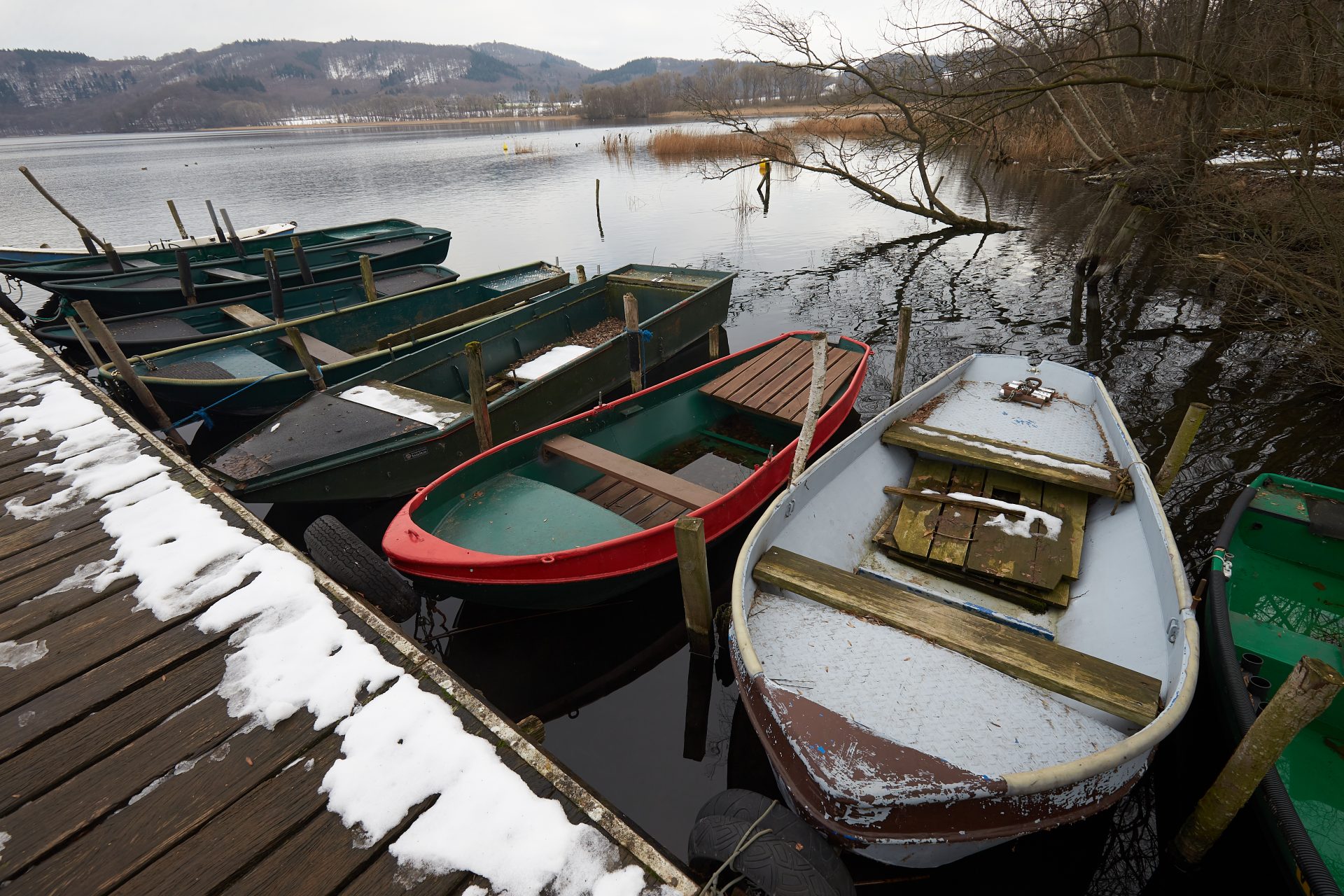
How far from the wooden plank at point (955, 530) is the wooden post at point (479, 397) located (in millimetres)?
5373

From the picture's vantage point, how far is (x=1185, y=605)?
3.94 meters

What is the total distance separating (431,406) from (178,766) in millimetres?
5497

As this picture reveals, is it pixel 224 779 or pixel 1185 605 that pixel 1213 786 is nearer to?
pixel 1185 605

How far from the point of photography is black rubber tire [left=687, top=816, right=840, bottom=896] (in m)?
2.89

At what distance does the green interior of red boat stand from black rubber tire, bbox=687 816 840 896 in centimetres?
352

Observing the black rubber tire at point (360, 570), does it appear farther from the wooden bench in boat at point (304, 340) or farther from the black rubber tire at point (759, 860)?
the wooden bench in boat at point (304, 340)

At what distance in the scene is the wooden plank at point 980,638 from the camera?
3.60m

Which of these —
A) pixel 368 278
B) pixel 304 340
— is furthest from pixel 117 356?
pixel 368 278

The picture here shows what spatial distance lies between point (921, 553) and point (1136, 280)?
16.6 metres

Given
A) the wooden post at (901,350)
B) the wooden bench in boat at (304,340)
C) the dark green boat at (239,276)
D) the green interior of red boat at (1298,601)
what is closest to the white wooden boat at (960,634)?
the green interior of red boat at (1298,601)

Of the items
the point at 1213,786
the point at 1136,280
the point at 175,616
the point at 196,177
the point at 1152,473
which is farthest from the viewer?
the point at 196,177

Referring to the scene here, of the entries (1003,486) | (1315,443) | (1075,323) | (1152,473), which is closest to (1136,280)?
(1075,323)

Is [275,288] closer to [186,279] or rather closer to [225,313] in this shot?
[225,313]

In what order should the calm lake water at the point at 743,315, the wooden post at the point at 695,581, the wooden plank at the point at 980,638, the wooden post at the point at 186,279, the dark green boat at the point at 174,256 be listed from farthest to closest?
1. the dark green boat at the point at 174,256
2. the wooden post at the point at 186,279
3. the calm lake water at the point at 743,315
4. the wooden post at the point at 695,581
5. the wooden plank at the point at 980,638
